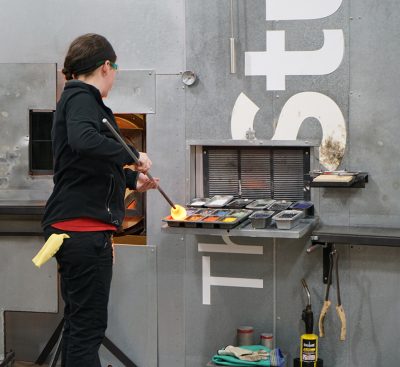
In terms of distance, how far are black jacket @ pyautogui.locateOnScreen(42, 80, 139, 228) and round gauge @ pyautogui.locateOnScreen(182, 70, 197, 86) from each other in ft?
2.84

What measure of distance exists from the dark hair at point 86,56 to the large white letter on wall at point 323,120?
1.01 m

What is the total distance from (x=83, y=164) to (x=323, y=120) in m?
1.21

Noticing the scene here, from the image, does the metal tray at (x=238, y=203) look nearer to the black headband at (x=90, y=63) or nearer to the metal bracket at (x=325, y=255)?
the metal bracket at (x=325, y=255)

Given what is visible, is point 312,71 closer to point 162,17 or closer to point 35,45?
point 162,17

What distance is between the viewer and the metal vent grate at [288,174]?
342 centimetres

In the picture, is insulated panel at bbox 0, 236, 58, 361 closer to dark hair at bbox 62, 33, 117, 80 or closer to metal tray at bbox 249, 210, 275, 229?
metal tray at bbox 249, 210, 275, 229

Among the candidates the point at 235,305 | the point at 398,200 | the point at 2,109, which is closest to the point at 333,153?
the point at 398,200

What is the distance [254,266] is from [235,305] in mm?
203

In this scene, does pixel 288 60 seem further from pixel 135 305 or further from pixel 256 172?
pixel 135 305

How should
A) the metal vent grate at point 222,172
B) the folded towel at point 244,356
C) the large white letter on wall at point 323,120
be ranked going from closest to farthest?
the folded towel at point 244,356 < the large white letter on wall at point 323,120 < the metal vent grate at point 222,172

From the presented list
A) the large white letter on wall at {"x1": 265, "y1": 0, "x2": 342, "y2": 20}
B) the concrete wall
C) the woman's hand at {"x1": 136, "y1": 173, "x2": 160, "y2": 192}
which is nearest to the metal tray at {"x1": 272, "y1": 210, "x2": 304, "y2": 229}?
the concrete wall

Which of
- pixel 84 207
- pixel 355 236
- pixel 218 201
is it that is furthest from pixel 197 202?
pixel 84 207

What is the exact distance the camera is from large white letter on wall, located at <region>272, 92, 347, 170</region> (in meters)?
3.28

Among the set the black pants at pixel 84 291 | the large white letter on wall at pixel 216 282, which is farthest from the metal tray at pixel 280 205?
the black pants at pixel 84 291
